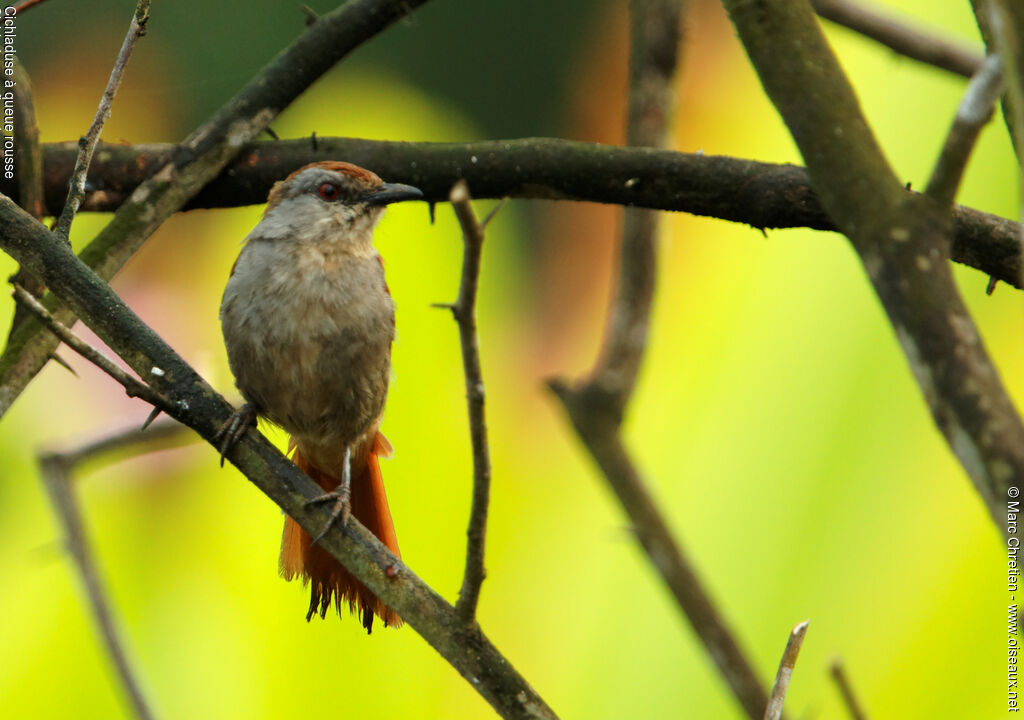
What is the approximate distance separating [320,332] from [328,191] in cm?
37

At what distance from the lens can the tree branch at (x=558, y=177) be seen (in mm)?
2002

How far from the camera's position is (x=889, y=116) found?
3.97 meters

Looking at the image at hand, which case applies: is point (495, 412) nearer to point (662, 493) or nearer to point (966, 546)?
point (662, 493)

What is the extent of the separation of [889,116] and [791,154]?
1.50 feet

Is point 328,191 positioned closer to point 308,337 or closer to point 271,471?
point 308,337

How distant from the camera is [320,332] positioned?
2.29m

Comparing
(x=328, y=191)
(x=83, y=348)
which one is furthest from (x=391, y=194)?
(x=83, y=348)

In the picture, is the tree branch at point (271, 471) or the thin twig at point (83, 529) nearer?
the tree branch at point (271, 471)

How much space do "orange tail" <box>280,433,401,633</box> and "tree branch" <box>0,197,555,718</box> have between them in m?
0.28

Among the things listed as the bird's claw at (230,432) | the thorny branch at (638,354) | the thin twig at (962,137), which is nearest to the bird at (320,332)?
the bird's claw at (230,432)

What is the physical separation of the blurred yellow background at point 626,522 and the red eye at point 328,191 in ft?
3.66

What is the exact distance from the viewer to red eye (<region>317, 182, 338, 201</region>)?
2402mm

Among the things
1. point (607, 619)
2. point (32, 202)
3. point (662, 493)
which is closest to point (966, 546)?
point (662, 493)

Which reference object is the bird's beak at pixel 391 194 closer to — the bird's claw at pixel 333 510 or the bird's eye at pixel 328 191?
the bird's eye at pixel 328 191
